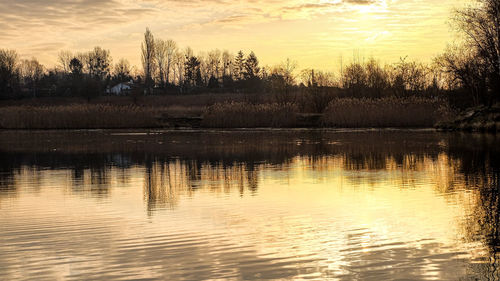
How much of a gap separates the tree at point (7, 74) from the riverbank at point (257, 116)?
52.0 meters

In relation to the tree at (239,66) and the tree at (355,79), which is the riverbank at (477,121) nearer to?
the tree at (355,79)

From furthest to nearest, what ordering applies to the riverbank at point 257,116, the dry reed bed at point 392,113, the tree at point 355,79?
the tree at point 355,79, the riverbank at point 257,116, the dry reed bed at point 392,113

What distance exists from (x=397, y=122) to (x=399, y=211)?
105 ft

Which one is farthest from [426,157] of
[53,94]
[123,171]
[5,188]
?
[53,94]

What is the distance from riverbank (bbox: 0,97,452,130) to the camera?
4200 cm

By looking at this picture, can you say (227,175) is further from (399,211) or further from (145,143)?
(145,143)

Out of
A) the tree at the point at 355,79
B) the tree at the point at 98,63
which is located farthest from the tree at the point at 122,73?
the tree at the point at 355,79

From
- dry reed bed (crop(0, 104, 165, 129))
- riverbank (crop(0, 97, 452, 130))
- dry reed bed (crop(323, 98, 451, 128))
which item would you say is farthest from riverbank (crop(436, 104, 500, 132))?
dry reed bed (crop(0, 104, 165, 129))

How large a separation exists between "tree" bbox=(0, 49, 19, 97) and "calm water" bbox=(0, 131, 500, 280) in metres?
85.7

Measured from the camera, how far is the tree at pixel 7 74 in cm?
10025

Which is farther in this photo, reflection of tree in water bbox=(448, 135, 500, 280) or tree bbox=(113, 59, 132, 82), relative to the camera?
tree bbox=(113, 59, 132, 82)

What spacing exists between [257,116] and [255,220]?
118 feet

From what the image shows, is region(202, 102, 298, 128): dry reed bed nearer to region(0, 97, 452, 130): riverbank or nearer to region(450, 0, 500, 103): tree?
region(0, 97, 452, 130): riverbank

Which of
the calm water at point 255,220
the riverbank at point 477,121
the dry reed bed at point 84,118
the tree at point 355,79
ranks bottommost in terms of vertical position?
the calm water at point 255,220
